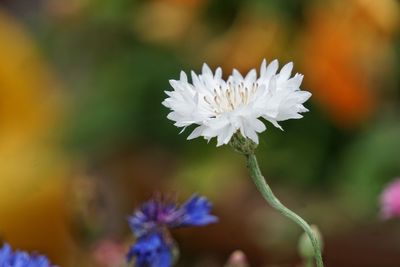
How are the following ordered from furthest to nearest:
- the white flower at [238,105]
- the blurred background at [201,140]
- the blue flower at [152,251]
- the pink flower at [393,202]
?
the blurred background at [201,140] < the pink flower at [393,202] < the blue flower at [152,251] < the white flower at [238,105]

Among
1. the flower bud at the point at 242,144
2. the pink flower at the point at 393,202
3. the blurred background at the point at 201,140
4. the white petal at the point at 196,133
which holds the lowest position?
the flower bud at the point at 242,144

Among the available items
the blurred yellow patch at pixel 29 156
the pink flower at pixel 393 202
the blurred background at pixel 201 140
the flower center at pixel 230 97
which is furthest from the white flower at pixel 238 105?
the blurred yellow patch at pixel 29 156

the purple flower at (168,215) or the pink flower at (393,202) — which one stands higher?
the pink flower at (393,202)

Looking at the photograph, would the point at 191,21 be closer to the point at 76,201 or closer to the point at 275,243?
the point at 275,243

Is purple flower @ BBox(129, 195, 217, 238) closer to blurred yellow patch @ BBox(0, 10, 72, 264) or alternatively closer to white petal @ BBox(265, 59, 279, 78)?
white petal @ BBox(265, 59, 279, 78)

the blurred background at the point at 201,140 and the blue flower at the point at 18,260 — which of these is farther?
the blurred background at the point at 201,140

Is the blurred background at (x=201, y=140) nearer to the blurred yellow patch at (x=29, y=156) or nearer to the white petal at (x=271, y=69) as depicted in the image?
the blurred yellow patch at (x=29, y=156)

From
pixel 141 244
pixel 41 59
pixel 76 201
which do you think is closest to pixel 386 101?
pixel 41 59
